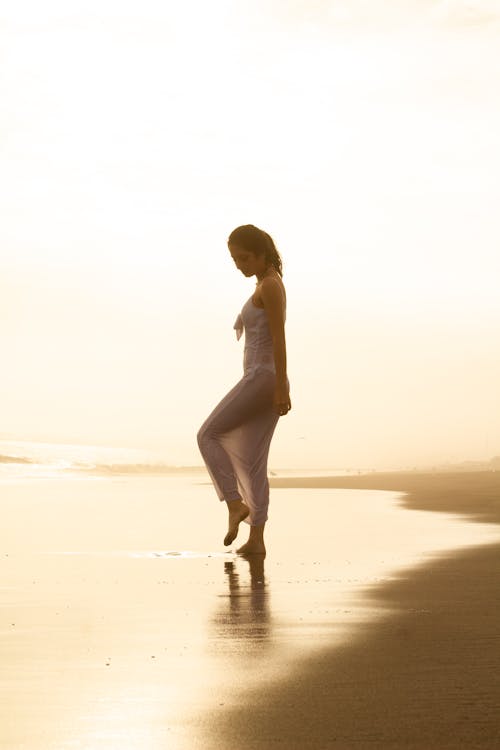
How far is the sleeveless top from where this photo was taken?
8102 millimetres

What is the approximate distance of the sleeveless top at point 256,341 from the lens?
8.10 metres

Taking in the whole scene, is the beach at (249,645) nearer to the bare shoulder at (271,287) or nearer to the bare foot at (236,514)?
the bare foot at (236,514)

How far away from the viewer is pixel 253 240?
8234 mm

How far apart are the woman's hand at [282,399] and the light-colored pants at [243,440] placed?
10 centimetres

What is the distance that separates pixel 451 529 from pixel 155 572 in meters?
4.46

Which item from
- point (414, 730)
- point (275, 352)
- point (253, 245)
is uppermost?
point (253, 245)

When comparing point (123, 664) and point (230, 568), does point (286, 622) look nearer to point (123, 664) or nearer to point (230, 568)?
point (123, 664)

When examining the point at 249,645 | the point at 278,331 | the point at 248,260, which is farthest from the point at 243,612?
the point at 248,260

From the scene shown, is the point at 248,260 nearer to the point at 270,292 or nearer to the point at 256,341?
the point at 270,292

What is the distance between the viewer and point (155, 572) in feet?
23.1

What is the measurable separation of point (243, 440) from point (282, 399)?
1.32 ft

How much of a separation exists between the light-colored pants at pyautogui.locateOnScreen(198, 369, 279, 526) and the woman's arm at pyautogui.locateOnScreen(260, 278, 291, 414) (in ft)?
0.41

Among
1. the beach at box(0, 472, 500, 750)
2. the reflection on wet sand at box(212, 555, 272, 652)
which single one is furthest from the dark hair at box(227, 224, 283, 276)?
the reflection on wet sand at box(212, 555, 272, 652)

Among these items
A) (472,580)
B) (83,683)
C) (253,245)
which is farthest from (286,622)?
(253,245)
